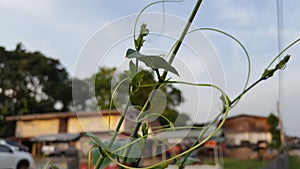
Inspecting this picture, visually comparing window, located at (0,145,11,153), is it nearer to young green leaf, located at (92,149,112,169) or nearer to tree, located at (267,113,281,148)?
tree, located at (267,113,281,148)

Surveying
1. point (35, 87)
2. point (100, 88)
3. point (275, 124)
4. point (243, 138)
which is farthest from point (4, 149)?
point (100, 88)

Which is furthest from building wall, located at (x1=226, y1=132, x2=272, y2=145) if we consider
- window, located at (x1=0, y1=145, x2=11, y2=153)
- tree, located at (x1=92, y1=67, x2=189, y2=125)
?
tree, located at (x1=92, y1=67, x2=189, y2=125)

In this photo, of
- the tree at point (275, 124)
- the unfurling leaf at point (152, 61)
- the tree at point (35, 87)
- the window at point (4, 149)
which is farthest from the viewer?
the tree at point (35, 87)

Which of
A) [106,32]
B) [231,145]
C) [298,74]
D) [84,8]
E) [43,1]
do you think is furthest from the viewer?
[231,145]

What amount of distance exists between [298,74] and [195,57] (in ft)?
1.07

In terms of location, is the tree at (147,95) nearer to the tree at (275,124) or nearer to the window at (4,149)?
the tree at (275,124)

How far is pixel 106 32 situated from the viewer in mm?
133

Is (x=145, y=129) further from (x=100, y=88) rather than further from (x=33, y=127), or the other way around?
(x=33, y=127)

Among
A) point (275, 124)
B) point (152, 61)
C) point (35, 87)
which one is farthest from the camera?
point (35, 87)

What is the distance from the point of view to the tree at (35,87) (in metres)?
2.66

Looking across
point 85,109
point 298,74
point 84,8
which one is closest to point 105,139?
point 85,109

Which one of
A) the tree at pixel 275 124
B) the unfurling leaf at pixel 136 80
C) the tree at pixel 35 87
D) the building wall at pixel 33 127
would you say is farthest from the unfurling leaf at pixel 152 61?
the building wall at pixel 33 127

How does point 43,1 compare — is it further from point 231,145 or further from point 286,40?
point 231,145

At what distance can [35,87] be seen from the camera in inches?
136
